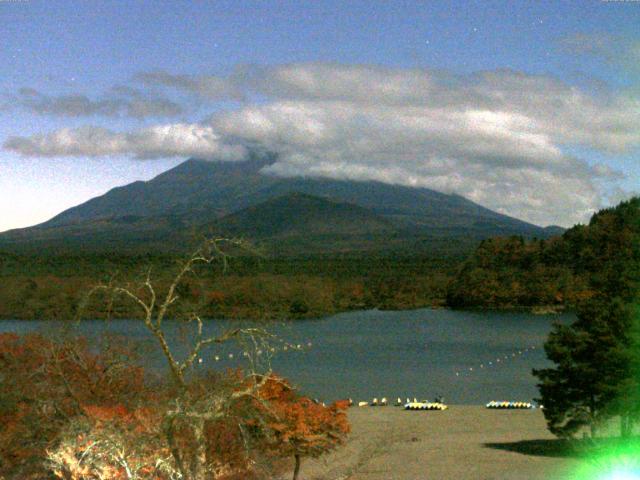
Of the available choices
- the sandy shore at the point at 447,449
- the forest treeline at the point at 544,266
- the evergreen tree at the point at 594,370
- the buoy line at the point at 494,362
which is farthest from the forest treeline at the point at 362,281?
the evergreen tree at the point at 594,370

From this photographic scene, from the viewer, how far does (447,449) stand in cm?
2009

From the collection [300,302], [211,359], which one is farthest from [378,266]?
[211,359]

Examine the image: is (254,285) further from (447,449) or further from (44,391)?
(44,391)

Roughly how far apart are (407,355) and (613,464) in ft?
104

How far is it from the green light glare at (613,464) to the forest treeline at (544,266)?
57.8 metres

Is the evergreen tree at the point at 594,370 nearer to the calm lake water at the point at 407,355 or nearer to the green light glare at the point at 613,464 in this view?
the green light glare at the point at 613,464

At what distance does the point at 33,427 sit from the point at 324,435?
5.32 metres

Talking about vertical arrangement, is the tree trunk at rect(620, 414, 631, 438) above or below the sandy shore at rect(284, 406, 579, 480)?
above

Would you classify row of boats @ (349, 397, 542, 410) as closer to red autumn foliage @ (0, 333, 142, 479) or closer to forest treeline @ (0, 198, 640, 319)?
red autumn foliage @ (0, 333, 142, 479)

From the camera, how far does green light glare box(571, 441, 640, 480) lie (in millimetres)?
12891

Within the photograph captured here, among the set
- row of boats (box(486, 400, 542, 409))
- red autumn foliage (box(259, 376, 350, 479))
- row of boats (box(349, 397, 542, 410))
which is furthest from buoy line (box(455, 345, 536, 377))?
red autumn foliage (box(259, 376, 350, 479))

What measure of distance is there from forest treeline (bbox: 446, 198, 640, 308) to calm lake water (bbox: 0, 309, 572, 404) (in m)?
7.50

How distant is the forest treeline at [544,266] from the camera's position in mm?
75938

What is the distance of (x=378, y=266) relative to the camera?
322ft
